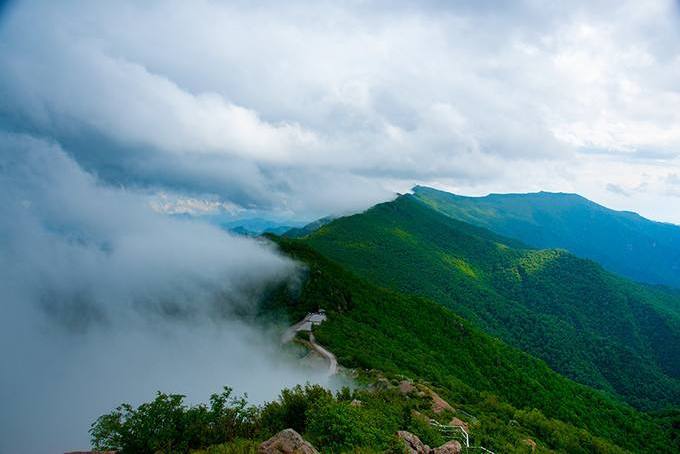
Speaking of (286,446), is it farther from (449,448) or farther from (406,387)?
(406,387)

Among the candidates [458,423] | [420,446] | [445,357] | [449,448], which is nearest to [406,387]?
[458,423]

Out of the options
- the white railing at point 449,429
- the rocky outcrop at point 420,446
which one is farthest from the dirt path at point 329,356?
the rocky outcrop at point 420,446

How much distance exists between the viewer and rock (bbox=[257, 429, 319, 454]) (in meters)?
21.9

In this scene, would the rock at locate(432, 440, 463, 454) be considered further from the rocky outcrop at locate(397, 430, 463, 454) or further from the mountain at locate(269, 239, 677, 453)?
the mountain at locate(269, 239, 677, 453)

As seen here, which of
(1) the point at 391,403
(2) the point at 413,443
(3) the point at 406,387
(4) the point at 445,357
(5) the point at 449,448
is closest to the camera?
(2) the point at 413,443

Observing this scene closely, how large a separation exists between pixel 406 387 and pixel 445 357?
2046 inches

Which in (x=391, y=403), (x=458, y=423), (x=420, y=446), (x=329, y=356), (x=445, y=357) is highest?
(x=420, y=446)

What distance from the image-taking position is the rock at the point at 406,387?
47.6 meters

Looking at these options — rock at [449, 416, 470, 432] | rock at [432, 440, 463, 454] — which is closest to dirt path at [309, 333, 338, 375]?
rock at [449, 416, 470, 432]

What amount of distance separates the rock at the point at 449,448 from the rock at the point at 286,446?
9.99 meters

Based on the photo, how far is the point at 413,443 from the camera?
27.7m

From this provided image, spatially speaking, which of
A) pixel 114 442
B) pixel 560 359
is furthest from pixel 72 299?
A: pixel 560 359

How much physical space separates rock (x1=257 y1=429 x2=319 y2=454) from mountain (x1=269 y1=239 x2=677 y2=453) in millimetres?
39180

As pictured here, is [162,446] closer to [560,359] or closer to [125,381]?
[125,381]
